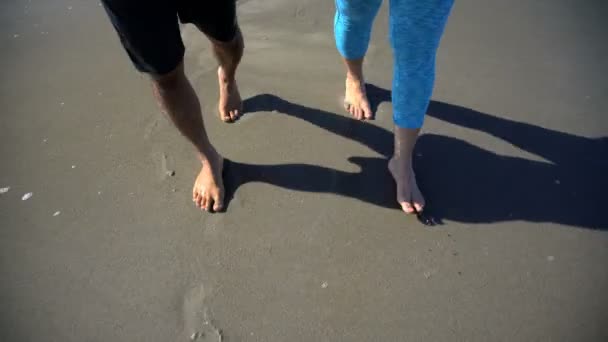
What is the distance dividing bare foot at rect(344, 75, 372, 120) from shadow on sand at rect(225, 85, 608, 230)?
0.05m

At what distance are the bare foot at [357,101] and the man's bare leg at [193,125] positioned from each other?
72cm

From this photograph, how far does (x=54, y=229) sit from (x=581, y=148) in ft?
7.93

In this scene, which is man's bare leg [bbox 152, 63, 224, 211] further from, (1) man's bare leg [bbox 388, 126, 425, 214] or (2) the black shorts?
(1) man's bare leg [bbox 388, 126, 425, 214]

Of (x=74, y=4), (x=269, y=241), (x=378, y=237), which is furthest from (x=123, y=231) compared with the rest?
(x=74, y=4)

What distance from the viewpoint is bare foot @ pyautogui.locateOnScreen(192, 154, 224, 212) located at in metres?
1.73

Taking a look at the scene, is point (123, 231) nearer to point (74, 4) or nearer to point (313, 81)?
point (313, 81)

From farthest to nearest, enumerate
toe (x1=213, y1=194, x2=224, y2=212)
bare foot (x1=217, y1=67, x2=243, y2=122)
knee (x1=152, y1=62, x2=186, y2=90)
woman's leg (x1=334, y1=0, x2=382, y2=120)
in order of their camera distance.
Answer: bare foot (x1=217, y1=67, x2=243, y2=122) → toe (x1=213, y1=194, x2=224, y2=212) → woman's leg (x1=334, y1=0, x2=382, y2=120) → knee (x1=152, y1=62, x2=186, y2=90)

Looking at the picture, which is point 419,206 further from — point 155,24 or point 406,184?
point 155,24

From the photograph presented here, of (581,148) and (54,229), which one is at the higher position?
(581,148)

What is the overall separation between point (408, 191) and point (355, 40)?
71 centimetres

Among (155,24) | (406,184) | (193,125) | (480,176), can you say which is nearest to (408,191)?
(406,184)

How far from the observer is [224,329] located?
4.66ft

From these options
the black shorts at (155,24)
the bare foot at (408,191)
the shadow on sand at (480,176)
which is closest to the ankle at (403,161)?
the bare foot at (408,191)

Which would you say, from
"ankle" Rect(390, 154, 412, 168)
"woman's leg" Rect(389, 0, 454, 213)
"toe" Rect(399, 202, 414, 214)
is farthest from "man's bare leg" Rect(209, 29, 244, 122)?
"toe" Rect(399, 202, 414, 214)
